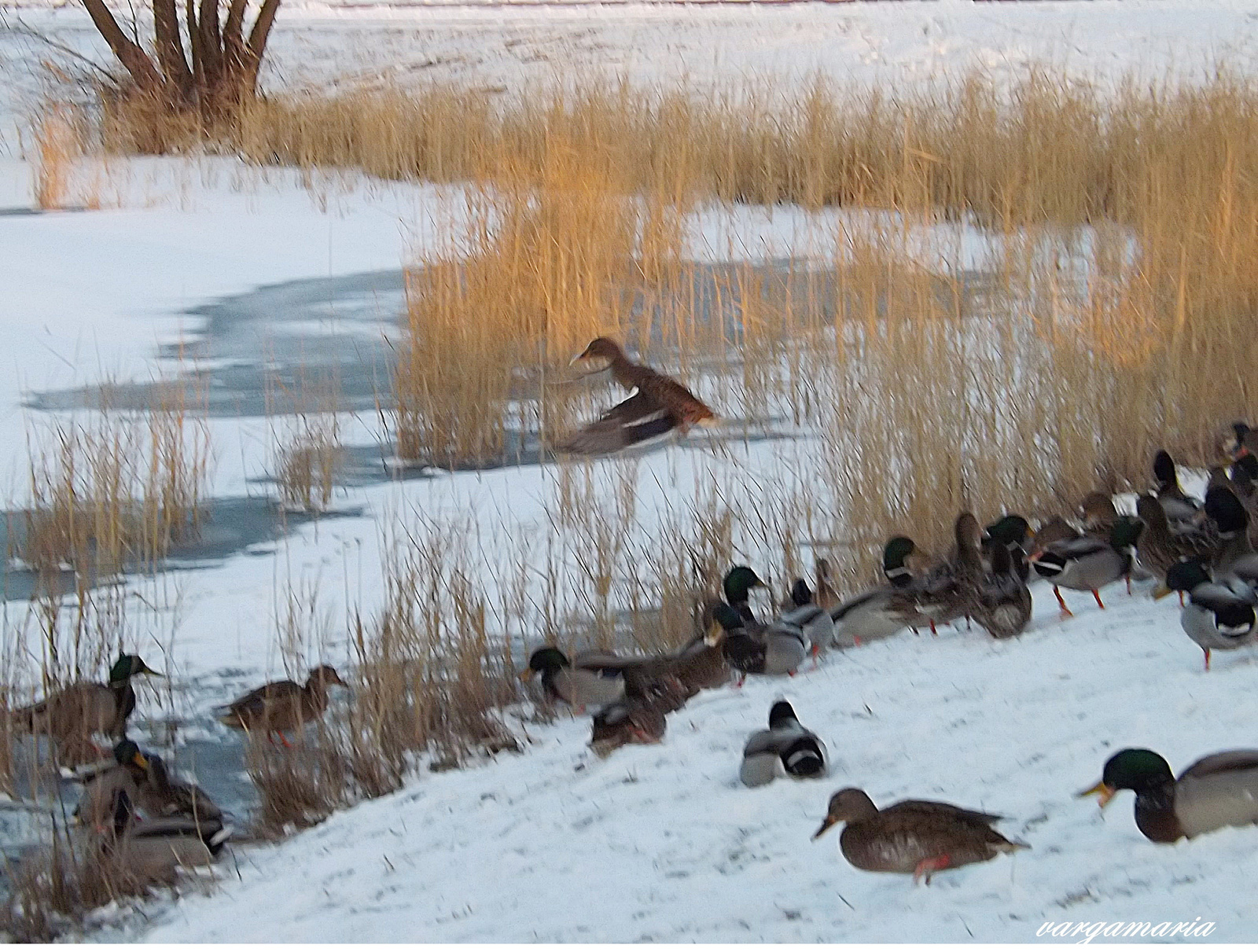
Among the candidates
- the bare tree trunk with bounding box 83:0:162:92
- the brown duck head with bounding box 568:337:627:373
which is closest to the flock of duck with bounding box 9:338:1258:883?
the brown duck head with bounding box 568:337:627:373

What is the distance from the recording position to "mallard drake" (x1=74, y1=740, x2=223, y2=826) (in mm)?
2861

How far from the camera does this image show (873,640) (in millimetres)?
3484

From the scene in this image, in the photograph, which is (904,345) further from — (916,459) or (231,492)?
(231,492)

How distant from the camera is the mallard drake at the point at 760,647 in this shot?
3.24 m

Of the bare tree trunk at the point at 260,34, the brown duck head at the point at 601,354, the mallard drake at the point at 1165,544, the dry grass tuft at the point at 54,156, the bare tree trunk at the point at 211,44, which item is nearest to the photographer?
the mallard drake at the point at 1165,544

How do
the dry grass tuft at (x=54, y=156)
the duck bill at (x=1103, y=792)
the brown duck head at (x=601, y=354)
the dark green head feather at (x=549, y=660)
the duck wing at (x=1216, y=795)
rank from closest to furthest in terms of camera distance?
the duck wing at (x=1216, y=795) < the duck bill at (x=1103, y=792) < the dark green head feather at (x=549, y=660) < the brown duck head at (x=601, y=354) < the dry grass tuft at (x=54, y=156)

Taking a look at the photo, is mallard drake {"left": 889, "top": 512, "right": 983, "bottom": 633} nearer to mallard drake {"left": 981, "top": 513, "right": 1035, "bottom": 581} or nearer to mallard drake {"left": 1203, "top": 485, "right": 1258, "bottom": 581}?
mallard drake {"left": 981, "top": 513, "right": 1035, "bottom": 581}

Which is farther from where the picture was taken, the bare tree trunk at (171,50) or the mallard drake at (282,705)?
the bare tree trunk at (171,50)

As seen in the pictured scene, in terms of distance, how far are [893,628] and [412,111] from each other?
8.72 metres

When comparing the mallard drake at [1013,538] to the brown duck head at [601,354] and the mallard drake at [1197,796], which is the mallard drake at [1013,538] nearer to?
the mallard drake at [1197,796]

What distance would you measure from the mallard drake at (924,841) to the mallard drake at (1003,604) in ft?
3.42

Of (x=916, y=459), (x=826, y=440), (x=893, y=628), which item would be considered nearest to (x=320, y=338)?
(x=826, y=440)

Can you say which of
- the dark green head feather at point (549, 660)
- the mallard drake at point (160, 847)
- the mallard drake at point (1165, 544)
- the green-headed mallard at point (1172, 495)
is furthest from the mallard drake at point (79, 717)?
the green-headed mallard at point (1172, 495)

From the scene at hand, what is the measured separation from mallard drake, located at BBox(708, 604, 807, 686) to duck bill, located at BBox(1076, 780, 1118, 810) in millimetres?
952
